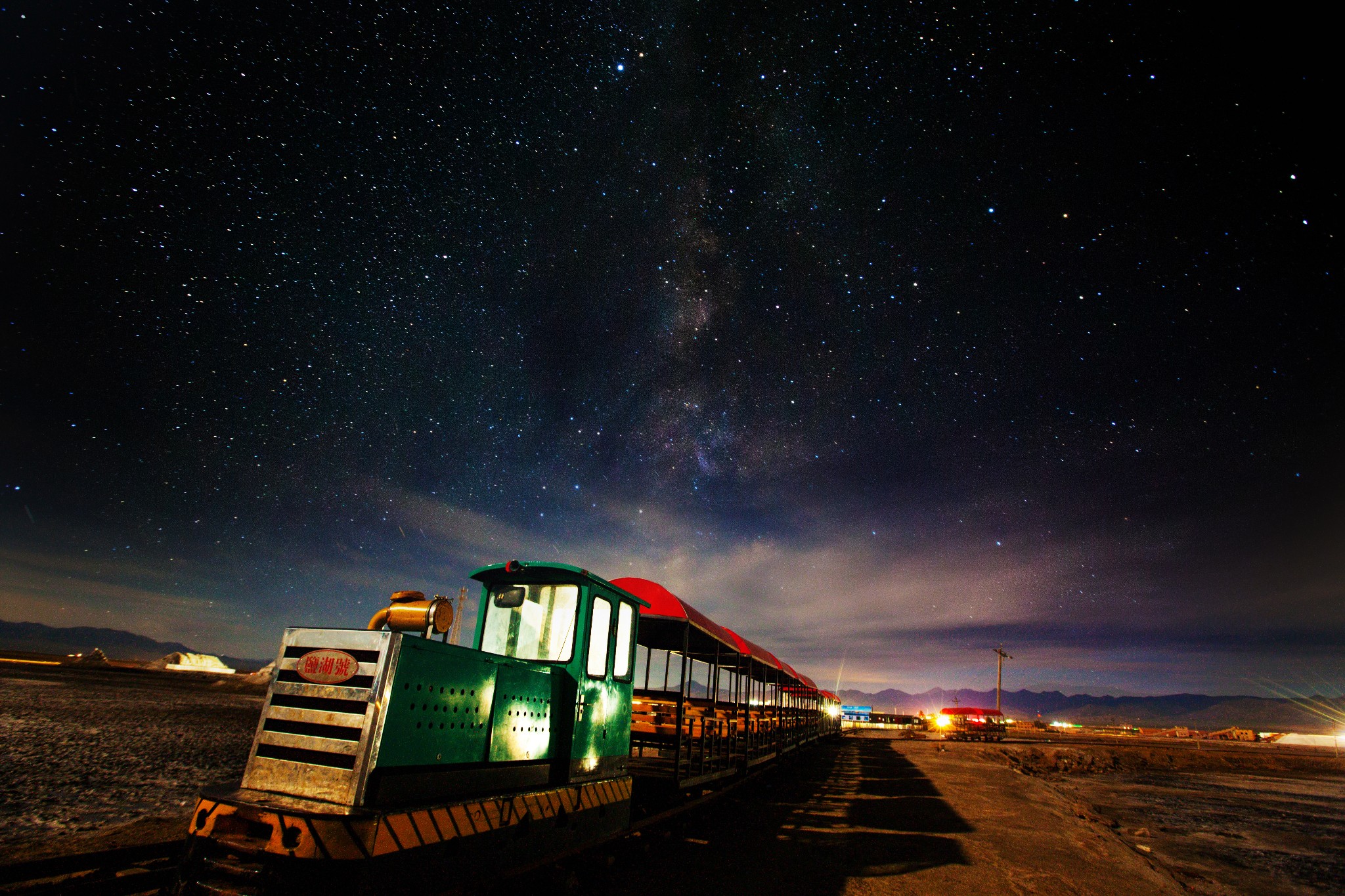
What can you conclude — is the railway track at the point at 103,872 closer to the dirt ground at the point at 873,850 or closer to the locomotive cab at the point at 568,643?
the locomotive cab at the point at 568,643

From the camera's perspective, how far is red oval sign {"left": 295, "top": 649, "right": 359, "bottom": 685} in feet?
13.9

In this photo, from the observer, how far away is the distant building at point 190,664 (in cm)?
5416

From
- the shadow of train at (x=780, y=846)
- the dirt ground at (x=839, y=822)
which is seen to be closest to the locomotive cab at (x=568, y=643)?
the shadow of train at (x=780, y=846)

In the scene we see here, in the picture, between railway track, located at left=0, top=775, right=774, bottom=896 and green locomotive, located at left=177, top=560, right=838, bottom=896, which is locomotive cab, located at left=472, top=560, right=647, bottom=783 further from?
railway track, located at left=0, top=775, right=774, bottom=896

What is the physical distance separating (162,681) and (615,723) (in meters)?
47.9

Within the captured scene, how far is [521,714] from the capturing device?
19.5 feet

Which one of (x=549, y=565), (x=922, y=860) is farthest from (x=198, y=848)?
(x=922, y=860)

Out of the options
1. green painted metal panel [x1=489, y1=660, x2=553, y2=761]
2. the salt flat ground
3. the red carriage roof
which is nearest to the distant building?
the salt flat ground

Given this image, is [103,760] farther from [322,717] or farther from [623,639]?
[322,717]

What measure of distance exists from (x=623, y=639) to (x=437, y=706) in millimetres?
3616

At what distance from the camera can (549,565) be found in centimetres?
714

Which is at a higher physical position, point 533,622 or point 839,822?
point 533,622

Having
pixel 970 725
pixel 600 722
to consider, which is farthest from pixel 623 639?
pixel 970 725

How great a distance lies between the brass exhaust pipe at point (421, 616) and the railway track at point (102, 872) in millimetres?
1681
